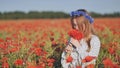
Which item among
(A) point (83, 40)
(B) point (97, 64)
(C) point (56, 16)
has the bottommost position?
(C) point (56, 16)

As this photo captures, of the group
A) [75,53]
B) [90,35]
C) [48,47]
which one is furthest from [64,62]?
[48,47]

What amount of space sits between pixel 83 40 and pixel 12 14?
32.8m

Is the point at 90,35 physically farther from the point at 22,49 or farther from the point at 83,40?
the point at 22,49

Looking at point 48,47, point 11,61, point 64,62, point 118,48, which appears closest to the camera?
point 64,62

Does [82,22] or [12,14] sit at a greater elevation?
[82,22]

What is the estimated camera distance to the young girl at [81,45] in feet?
12.4

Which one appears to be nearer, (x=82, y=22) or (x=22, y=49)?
(x=82, y=22)

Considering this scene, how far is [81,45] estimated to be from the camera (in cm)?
387

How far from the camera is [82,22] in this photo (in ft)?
12.6

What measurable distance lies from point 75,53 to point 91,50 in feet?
0.63

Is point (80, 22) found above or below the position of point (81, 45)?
above

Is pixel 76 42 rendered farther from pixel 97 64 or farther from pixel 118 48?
pixel 118 48

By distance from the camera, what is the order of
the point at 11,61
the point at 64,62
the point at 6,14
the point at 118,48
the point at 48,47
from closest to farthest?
the point at 64,62 < the point at 11,61 < the point at 118,48 < the point at 48,47 < the point at 6,14

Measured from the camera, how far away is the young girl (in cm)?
378
